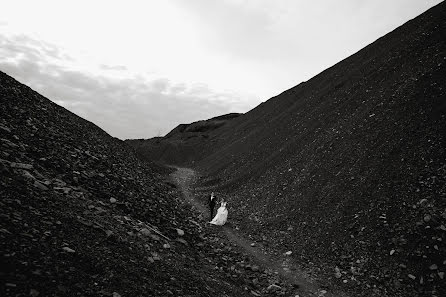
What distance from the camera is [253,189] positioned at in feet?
84.4

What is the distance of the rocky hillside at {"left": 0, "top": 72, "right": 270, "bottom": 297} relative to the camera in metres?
5.61

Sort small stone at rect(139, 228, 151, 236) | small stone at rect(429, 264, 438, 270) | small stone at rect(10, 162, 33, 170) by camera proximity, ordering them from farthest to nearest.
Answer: small stone at rect(429, 264, 438, 270) < small stone at rect(139, 228, 151, 236) < small stone at rect(10, 162, 33, 170)

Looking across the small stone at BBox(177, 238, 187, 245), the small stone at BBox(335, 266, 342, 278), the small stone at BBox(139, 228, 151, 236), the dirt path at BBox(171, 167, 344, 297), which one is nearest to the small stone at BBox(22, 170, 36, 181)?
the small stone at BBox(139, 228, 151, 236)

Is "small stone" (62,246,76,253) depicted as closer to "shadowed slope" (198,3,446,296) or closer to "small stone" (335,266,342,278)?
"shadowed slope" (198,3,446,296)

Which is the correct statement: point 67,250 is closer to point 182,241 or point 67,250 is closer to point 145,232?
point 145,232

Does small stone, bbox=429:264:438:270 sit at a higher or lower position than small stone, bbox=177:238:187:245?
lower

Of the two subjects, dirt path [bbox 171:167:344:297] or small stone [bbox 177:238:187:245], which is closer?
dirt path [bbox 171:167:344:297]

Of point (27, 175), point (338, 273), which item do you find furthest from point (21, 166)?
point (338, 273)

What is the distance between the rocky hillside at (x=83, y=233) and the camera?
5.61 meters

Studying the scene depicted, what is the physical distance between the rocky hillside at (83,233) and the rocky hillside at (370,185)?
459 centimetres

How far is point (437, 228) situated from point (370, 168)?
6387mm

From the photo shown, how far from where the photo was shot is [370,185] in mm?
16422

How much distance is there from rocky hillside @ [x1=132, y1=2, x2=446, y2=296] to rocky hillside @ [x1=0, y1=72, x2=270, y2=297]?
4594 mm

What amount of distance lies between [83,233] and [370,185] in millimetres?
15249
